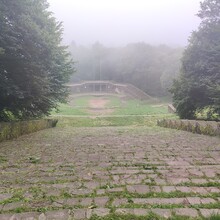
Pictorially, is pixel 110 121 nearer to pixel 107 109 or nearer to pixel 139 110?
pixel 139 110

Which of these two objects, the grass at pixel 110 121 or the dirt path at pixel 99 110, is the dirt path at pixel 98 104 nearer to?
the dirt path at pixel 99 110

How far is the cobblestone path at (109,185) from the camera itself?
2668 millimetres

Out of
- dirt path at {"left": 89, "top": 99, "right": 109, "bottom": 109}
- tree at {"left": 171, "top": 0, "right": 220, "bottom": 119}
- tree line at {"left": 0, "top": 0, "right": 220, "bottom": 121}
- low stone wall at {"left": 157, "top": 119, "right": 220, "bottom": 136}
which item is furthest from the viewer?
dirt path at {"left": 89, "top": 99, "right": 109, "bottom": 109}

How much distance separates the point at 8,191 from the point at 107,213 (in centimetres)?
138

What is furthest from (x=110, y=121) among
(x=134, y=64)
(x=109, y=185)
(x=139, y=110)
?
(x=134, y=64)

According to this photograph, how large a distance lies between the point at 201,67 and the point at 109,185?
1330cm

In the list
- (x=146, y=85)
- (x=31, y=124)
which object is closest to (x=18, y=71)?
(x=31, y=124)

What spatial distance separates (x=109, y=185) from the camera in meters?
3.39

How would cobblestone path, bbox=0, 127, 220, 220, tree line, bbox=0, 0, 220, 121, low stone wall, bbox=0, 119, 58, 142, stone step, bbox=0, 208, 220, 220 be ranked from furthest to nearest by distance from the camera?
tree line, bbox=0, 0, 220, 121 → low stone wall, bbox=0, 119, 58, 142 → cobblestone path, bbox=0, 127, 220, 220 → stone step, bbox=0, 208, 220, 220

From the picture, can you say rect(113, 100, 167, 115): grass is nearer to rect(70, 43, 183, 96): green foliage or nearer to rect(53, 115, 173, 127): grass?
rect(53, 115, 173, 127): grass

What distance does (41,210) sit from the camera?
269 centimetres

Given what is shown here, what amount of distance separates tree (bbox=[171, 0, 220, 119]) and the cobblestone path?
10676 millimetres

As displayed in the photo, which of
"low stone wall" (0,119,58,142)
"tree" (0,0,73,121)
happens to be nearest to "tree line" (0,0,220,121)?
"tree" (0,0,73,121)

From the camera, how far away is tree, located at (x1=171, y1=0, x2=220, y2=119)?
15.1m
